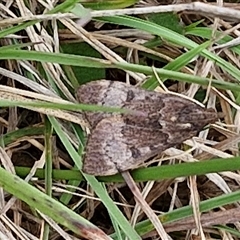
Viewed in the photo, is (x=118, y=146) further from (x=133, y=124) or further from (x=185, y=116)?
(x=185, y=116)

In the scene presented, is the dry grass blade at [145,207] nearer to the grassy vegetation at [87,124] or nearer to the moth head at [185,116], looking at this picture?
the grassy vegetation at [87,124]

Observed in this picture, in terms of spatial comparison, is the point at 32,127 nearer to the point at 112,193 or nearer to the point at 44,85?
the point at 44,85

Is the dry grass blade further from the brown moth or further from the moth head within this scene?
the moth head

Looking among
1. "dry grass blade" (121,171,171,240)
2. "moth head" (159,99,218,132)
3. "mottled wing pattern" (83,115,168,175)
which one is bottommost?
"dry grass blade" (121,171,171,240)

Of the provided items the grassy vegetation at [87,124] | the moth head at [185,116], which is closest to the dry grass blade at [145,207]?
the grassy vegetation at [87,124]

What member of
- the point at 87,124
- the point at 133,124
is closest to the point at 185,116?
the point at 133,124

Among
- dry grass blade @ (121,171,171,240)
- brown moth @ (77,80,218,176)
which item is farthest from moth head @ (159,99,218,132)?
dry grass blade @ (121,171,171,240)
